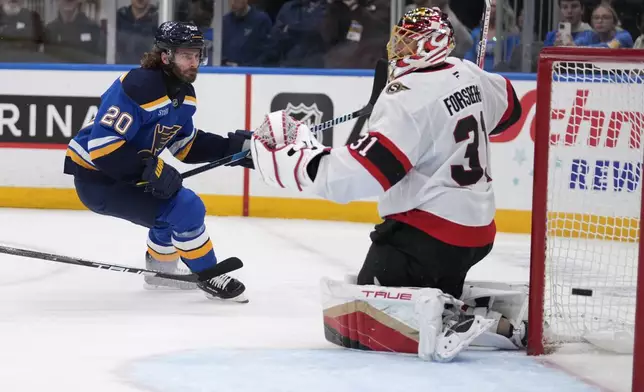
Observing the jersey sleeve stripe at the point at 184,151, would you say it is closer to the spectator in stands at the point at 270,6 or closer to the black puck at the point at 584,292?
the black puck at the point at 584,292

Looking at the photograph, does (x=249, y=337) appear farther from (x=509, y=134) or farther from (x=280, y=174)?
(x=509, y=134)

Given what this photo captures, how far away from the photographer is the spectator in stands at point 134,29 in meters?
5.90

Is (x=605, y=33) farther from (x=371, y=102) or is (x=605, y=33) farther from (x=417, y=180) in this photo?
(x=417, y=180)

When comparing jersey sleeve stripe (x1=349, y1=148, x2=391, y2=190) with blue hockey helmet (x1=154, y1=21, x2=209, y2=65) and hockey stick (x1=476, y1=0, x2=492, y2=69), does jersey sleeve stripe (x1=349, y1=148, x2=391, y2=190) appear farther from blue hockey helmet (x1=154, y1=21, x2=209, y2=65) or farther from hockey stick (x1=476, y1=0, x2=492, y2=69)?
blue hockey helmet (x1=154, y1=21, x2=209, y2=65)

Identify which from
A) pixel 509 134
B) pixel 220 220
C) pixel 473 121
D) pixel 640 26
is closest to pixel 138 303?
pixel 473 121

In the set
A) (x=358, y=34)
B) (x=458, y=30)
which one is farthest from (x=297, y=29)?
(x=458, y=30)

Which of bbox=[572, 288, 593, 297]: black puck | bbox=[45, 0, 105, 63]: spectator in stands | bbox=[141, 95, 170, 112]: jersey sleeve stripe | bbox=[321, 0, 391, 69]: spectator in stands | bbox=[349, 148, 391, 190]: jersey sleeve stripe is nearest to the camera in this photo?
bbox=[349, 148, 391, 190]: jersey sleeve stripe

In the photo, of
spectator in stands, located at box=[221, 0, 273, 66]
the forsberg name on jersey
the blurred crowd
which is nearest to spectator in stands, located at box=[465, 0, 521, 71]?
the blurred crowd

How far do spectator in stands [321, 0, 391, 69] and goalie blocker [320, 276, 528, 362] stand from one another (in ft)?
9.44

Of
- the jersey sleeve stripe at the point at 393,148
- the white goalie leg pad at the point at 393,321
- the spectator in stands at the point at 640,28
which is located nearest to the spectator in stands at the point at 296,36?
the spectator in stands at the point at 640,28

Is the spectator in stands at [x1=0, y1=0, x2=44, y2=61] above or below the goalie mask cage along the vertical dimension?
above

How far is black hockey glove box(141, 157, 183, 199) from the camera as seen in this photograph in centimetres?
342

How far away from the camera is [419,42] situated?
2758mm

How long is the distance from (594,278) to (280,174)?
0.99 metres
